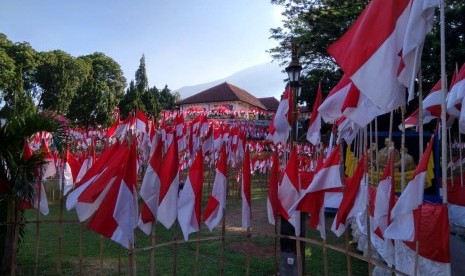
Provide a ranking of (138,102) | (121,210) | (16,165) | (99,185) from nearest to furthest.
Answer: (121,210)
(99,185)
(16,165)
(138,102)

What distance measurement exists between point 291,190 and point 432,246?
230 centimetres

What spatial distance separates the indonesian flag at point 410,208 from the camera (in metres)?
4.51

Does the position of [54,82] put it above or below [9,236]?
above

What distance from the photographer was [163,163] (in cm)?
618

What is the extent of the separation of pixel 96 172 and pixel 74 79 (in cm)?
4644

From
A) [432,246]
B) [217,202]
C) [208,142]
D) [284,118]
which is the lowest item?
[432,246]

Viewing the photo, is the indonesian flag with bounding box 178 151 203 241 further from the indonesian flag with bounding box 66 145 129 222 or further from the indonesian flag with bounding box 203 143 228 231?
the indonesian flag with bounding box 66 145 129 222

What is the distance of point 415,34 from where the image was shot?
4.34 m

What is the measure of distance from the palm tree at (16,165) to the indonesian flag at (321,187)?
4515 mm

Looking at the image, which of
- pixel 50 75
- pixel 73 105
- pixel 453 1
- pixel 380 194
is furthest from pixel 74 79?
pixel 380 194

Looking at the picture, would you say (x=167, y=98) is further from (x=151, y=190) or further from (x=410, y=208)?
(x=410, y=208)

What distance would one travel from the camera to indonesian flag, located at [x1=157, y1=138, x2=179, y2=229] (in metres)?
6.09

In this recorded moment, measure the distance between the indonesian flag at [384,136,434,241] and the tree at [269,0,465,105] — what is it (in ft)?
46.5

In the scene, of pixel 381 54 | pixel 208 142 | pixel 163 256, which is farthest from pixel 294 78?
pixel 208 142
